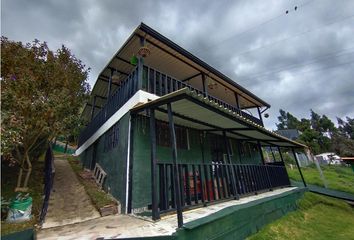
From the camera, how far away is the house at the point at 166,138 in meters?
4.59

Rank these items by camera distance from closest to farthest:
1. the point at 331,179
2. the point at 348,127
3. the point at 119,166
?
1. the point at 119,166
2. the point at 331,179
3. the point at 348,127

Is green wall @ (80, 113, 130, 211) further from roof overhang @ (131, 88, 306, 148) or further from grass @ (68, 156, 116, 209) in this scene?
roof overhang @ (131, 88, 306, 148)

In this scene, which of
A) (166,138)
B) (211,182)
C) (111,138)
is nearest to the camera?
(211,182)

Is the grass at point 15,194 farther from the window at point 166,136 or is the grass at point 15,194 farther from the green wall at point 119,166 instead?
the window at point 166,136

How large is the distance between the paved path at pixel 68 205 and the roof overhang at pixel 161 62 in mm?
5189

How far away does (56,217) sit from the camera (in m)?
5.14

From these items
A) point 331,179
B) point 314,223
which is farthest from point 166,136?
point 331,179

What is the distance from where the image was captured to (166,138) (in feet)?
23.2

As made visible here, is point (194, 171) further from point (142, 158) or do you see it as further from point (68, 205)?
point (68, 205)

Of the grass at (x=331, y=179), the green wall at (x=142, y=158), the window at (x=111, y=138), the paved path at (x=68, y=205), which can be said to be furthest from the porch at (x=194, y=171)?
the grass at (x=331, y=179)

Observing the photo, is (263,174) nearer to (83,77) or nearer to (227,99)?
(227,99)

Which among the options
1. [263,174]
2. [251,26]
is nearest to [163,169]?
[263,174]

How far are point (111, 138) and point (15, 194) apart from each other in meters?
3.36

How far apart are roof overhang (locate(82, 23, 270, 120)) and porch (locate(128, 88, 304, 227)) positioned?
244 cm
